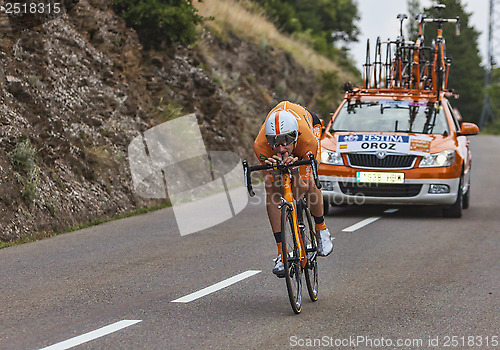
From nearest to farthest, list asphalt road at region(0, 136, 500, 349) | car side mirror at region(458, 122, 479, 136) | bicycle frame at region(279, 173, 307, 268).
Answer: asphalt road at region(0, 136, 500, 349) < bicycle frame at region(279, 173, 307, 268) < car side mirror at region(458, 122, 479, 136)

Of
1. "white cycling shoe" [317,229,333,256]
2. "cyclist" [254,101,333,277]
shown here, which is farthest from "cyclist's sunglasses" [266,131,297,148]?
"white cycling shoe" [317,229,333,256]

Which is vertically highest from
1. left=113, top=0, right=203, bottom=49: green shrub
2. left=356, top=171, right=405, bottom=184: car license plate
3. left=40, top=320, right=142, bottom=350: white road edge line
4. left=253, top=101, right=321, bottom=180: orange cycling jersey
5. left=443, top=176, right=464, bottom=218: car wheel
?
left=113, top=0, right=203, bottom=49: green shrub

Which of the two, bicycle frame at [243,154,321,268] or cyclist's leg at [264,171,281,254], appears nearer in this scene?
bicycle frame at [243,154,321,268]

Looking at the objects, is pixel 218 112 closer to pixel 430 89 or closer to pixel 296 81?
pixel 430 89

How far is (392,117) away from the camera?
1411 centimetres

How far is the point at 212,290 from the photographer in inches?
310

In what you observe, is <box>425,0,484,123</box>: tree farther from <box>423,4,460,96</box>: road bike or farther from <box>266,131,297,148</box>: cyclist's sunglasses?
<box>266,131,297,148</box>: cyclist's sunglasses

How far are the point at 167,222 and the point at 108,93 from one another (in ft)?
15.8

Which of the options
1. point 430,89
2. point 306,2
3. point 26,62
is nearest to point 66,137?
point 26,62

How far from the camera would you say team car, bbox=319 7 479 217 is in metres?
13.0

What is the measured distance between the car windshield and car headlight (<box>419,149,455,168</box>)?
0.67 meters

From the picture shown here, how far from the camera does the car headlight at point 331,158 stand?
43.7ft

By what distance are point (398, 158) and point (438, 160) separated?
0.62 meters

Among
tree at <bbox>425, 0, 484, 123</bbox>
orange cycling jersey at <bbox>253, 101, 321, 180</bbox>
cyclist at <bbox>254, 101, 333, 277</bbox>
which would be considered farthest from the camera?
tree at <bbox>425, 0, 484, 123</bbox>
